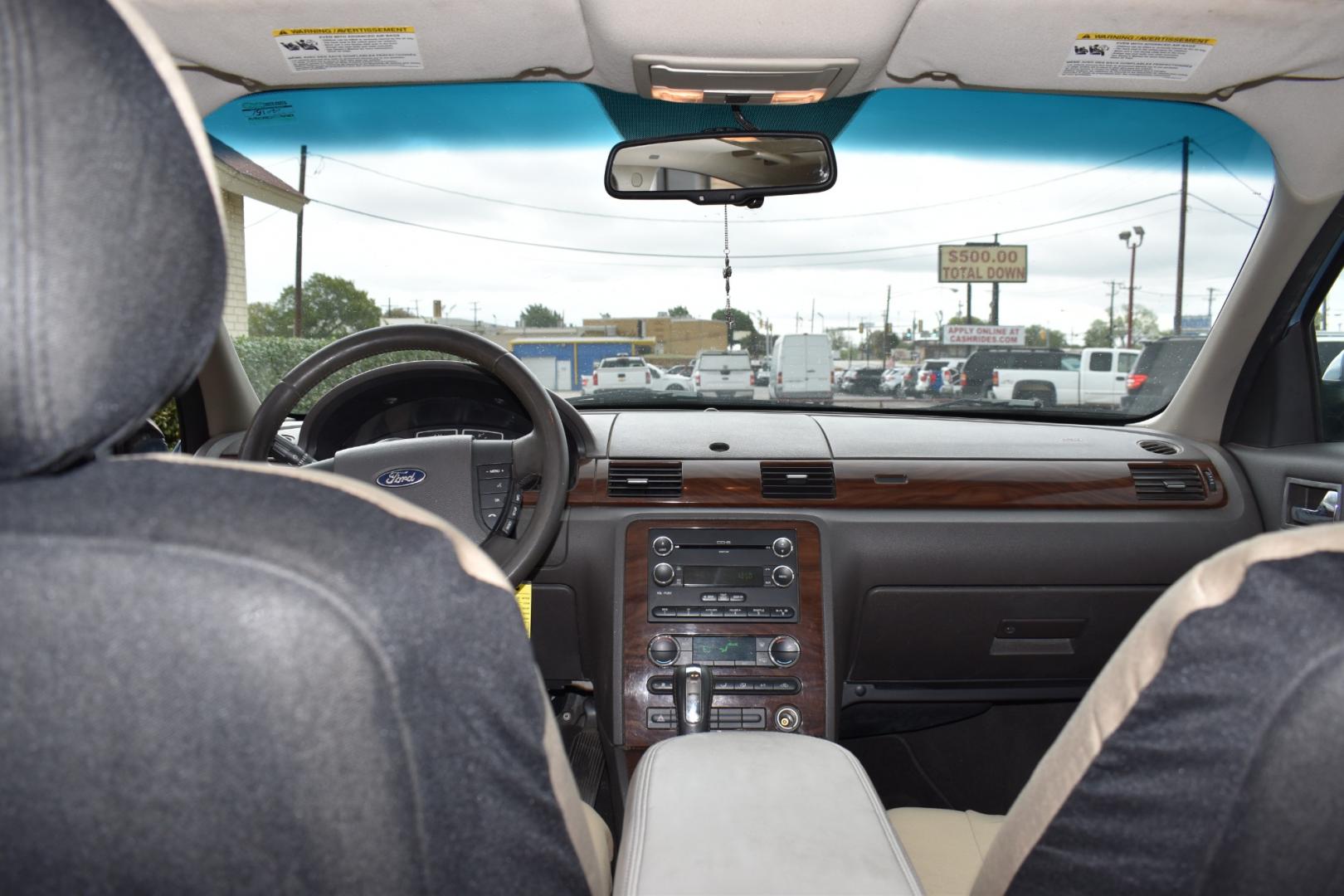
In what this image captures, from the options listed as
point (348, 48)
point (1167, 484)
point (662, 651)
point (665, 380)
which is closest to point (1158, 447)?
point (1167, 484)

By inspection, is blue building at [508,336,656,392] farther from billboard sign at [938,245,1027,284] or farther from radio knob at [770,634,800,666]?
billboard sign at [938,245,1027,284]

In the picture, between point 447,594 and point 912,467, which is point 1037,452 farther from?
point 447,594

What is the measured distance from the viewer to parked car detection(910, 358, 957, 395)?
367 centimetres

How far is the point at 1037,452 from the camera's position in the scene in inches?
124

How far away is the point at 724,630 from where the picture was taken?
2.85 m

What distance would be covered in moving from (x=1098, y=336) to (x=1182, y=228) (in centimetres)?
54

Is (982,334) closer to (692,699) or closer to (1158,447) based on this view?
(1158,447)

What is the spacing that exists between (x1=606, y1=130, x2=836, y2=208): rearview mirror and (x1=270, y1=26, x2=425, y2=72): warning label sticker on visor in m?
0.67

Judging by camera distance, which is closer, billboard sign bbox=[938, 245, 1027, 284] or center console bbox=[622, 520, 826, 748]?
center console bbox=[622, 520, 826, 748]

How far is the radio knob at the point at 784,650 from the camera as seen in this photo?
9.32 feet

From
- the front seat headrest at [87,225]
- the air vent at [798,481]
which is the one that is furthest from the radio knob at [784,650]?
the front seat headrest at [87,225]

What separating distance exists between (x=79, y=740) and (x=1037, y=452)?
2968 mm

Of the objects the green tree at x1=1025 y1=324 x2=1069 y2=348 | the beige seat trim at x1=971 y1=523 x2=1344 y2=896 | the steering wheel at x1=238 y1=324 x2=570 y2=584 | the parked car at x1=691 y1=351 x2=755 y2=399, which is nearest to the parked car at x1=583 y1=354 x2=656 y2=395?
the parked car at x1=691 y1=351 x2=755 y2=399

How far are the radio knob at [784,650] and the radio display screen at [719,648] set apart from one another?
6 centimetres
